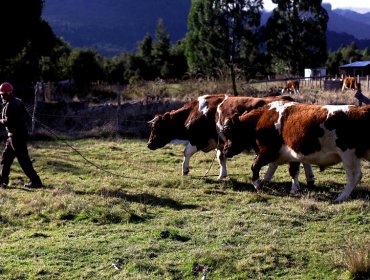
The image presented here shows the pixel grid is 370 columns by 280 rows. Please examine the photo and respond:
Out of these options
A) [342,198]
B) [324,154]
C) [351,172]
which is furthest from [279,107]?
[342,198]

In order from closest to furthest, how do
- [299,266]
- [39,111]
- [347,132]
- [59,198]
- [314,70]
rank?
[299,266], [347,132], [59,198], [39,111], [314,70]

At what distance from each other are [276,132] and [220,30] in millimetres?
42249

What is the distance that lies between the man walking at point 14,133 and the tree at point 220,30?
38.9 meters

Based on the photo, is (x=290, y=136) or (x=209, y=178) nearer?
(x=290, y=136)

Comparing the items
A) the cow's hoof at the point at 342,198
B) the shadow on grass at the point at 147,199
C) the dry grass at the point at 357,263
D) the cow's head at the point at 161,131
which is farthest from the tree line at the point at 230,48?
the dry grass at the point at 357,263

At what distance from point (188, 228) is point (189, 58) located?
4691 centimetres

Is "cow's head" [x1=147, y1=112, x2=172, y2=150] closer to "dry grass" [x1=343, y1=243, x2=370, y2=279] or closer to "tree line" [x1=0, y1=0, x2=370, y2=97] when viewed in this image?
"dry grass" [x1=343, y1=243, x2=370, y2=279]

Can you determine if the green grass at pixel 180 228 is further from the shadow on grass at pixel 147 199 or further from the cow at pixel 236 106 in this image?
the cow at pixel 236 106

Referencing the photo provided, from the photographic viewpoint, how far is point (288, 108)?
10.1 meters

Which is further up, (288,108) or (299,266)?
(288,108)

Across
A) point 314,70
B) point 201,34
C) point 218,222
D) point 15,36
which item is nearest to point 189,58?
point 201,34

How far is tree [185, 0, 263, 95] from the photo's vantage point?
50.4 metres

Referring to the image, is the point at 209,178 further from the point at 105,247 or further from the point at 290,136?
the point at 105,247

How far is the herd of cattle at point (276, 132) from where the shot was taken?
30.1ft
